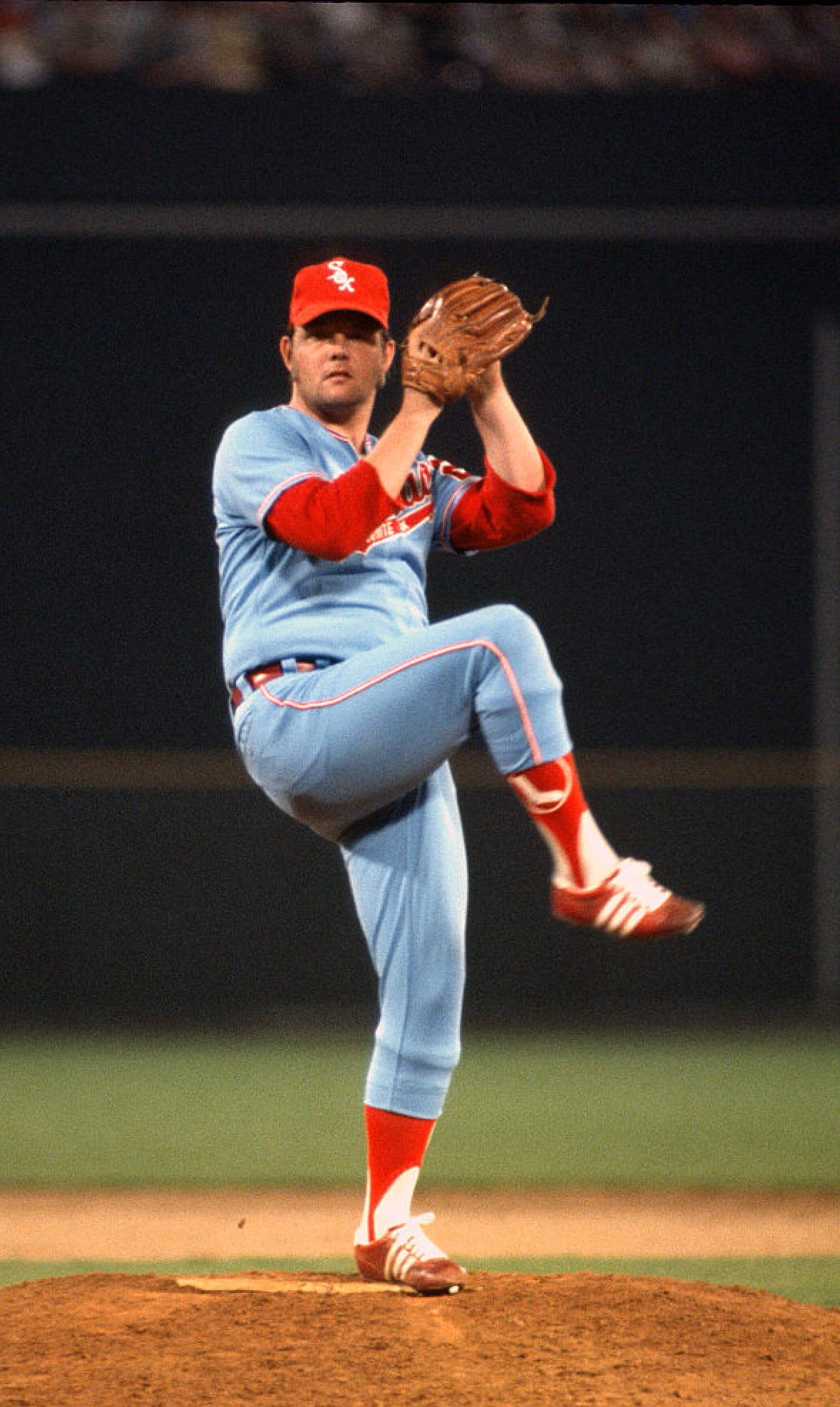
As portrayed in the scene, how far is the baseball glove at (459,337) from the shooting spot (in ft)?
7.25

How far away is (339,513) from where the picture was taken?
84.7 inches

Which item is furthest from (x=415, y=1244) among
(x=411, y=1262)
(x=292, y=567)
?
(x=292, y=567)

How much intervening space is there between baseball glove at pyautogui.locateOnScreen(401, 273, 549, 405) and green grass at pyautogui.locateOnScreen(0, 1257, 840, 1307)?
72.3 inches

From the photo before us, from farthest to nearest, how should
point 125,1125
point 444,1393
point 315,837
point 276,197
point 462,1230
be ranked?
point 276,197 → point 315,837 → point 125,1125 → point 462,1230 → point 444,1393

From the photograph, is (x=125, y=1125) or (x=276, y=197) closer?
(x=125, y=1125)

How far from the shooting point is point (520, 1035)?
604 cm

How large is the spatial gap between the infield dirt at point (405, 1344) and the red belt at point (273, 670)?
33.1 inches

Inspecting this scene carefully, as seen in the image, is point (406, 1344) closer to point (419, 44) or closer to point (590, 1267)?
point (590, 1267)

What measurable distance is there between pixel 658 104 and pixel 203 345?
6.90 ft

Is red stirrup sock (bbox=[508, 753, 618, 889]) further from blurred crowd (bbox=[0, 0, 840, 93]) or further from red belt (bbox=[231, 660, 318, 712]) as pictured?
blurred crowd (bbox=[0, 0, 840, 93])

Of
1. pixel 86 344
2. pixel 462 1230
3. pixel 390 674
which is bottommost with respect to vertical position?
pixel 462 1230

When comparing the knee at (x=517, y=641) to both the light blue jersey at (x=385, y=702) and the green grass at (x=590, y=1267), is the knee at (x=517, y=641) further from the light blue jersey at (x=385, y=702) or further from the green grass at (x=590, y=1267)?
the green grass at (x=590, y=1267)

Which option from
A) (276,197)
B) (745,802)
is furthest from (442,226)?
A: (745,802)

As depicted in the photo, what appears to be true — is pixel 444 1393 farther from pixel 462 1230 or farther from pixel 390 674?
pixel 462 1230
